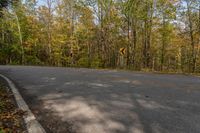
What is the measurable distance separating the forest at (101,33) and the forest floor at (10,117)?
20.1 m

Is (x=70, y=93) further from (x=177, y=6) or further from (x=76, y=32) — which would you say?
(x=76, y=32)

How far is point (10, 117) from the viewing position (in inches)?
219

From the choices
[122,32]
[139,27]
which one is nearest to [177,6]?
[139,27]

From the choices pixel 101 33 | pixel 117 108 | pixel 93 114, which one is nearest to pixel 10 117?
pixel 93 114

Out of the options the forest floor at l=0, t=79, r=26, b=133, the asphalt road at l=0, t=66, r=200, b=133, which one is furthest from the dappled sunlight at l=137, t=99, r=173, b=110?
the forest floor at l=0, t=79, r=26, b=133

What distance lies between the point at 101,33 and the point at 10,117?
25579 millimetres

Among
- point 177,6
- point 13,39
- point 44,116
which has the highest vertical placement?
point 177,6

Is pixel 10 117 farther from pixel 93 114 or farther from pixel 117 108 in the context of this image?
pixel 117 108

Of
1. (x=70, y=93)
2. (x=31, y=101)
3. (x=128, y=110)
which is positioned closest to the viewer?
(x=128, y=110)

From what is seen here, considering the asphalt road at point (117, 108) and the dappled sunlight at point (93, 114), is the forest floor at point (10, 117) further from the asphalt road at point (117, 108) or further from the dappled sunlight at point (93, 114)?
the dappled sunlight at point (93, 114)

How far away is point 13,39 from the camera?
45156 millimetres

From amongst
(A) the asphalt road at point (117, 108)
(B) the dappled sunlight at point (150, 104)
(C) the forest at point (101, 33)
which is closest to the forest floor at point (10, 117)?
(A) the asphalt road at point (117, 108)

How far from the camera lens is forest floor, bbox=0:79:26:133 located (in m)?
4.80

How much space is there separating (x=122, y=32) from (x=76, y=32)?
1021cm
